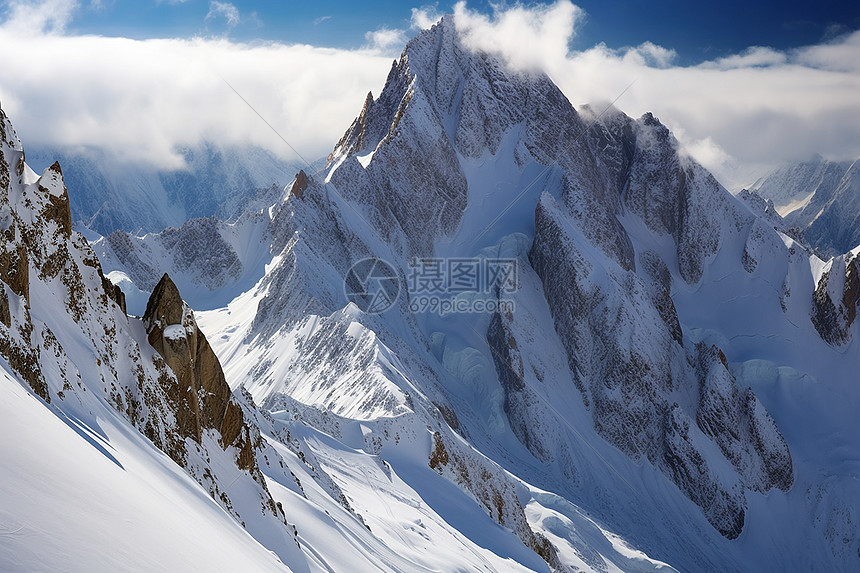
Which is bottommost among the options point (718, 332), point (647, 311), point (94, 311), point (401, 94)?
point (94, 311)

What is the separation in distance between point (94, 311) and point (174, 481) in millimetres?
8833

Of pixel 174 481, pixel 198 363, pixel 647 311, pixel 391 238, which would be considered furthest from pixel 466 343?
pixel 174 481

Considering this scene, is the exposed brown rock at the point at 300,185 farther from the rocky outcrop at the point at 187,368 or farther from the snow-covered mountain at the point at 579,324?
the rocky outcrop at the point at 187,368

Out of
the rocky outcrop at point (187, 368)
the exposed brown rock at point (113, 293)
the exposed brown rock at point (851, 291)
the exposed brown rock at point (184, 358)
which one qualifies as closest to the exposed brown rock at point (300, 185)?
the rocky outcrop at point (187, 368)

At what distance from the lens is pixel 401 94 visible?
15712 centimetres

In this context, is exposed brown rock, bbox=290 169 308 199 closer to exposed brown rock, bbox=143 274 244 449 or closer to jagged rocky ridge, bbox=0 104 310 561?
jagged rocky ridge, bbox=0 104 310 561

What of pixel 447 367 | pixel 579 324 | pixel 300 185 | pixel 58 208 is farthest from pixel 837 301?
pixel 58 208

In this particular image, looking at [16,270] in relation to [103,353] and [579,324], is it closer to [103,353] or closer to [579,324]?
[103,353]

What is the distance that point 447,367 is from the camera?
4867 inches

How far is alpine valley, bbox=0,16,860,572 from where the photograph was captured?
2114 cm

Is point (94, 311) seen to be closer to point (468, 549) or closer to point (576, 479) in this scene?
point (468, 549)

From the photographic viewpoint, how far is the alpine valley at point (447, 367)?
21141 millimetres

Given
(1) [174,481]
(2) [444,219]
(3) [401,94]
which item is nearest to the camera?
(1) [174,481]

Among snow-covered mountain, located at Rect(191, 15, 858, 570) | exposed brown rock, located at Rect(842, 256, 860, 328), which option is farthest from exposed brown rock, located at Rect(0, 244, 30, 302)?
exposed brown rock, located at Rect(842, 256, 860, 328)
